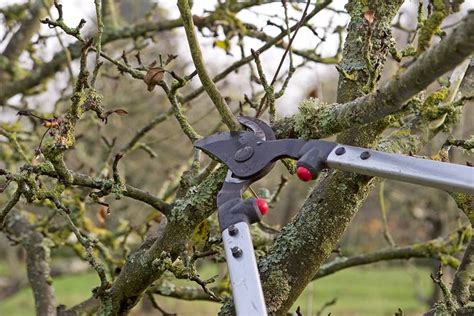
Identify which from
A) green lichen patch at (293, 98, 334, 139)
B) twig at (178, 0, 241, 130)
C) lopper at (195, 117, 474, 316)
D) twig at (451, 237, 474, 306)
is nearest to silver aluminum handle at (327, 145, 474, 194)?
lopper at (195, 117, 474, 316)

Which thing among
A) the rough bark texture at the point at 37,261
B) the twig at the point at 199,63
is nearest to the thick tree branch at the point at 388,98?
the twig at the point at 199,63

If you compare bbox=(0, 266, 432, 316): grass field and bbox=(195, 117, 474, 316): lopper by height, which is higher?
bbox=(0, 266, 432, 316): grass field

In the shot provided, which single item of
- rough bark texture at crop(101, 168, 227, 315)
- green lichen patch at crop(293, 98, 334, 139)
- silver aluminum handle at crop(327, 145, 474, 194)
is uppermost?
green lichen patch at crop(293, 98, 334, 139)

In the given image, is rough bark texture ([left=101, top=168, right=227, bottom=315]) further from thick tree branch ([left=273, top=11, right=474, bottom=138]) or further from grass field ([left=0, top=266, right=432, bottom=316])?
grass field ([left=0, top=266, right=432, bottom=316])

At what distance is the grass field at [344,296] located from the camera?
13.3 metres

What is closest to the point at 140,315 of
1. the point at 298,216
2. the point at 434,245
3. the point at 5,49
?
the point at 5,49

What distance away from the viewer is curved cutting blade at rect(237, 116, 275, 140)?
167 centimetres

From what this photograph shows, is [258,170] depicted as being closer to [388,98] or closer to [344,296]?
[388,98]

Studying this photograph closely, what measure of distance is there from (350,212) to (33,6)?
2.71m

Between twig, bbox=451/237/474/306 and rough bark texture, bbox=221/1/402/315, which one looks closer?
rough bark texture, bbox=221/1/402/315

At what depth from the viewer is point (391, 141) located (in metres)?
1.83

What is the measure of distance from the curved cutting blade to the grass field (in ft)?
30.8

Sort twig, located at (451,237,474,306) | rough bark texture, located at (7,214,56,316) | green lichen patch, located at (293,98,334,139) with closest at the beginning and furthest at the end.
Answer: green lichen patch, located at (293,98,334,139), twig, located at (451,237,474,306), rough bark texture, located at (7,214,56,316)

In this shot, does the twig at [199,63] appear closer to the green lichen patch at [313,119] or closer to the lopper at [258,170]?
the lopper at [258,170]
